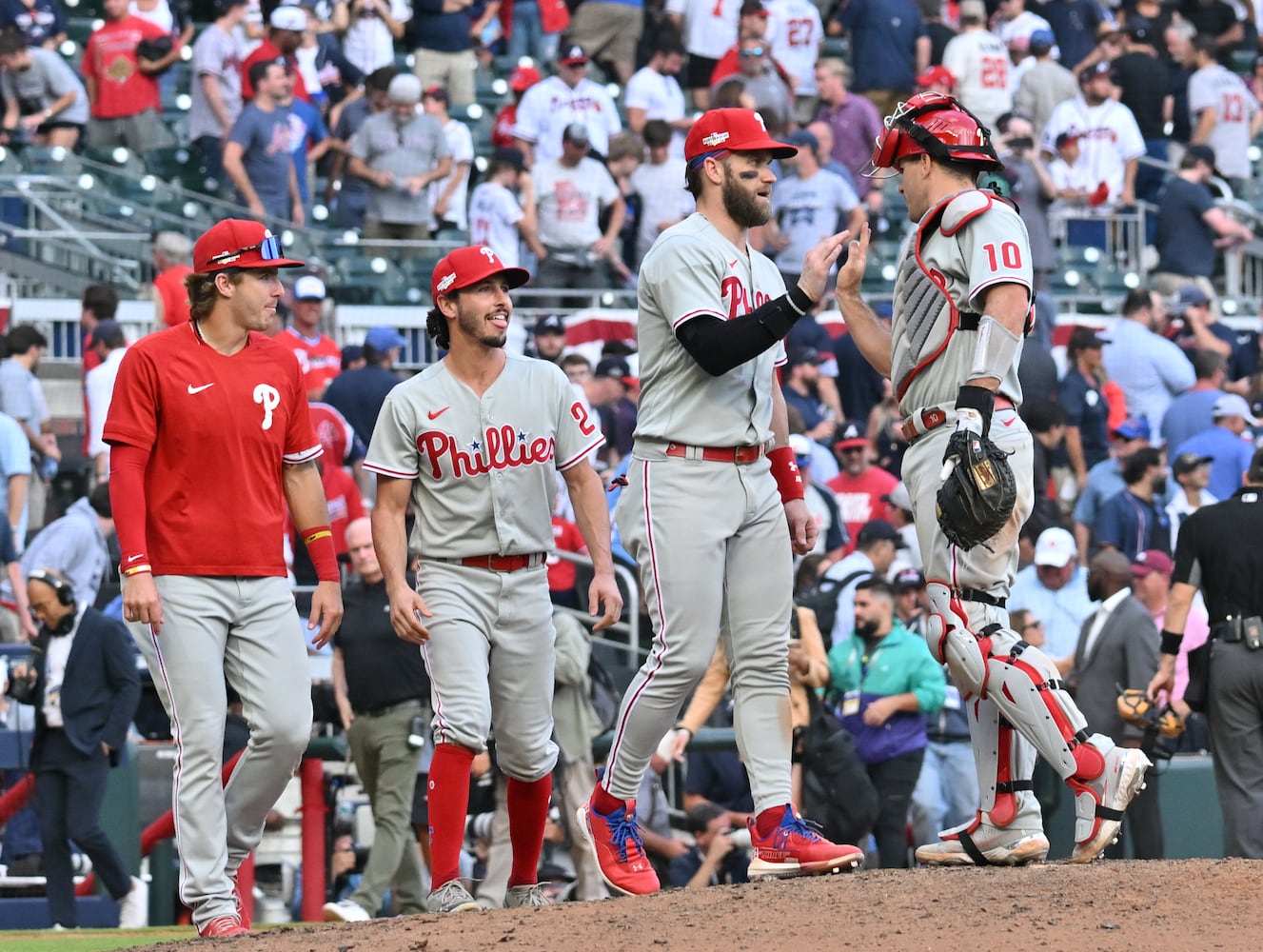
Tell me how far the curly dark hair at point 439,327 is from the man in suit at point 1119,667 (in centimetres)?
463

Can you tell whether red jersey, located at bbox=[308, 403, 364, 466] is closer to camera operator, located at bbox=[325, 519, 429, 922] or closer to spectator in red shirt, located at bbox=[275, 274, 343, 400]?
spectator in red shirt, located at bbox=[275, 274, 343, 400]

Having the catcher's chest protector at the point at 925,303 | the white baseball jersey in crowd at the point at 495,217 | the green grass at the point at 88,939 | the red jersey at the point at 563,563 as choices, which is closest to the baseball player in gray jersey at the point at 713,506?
the catcher's chest protector at the point at 925,303

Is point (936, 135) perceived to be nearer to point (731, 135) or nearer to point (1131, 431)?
point (731, 135)

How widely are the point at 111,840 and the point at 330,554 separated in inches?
159

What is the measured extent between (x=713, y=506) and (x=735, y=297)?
666 mm

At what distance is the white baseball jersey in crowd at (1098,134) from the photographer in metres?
18.0

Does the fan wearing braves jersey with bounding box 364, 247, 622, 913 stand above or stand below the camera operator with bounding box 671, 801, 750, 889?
above

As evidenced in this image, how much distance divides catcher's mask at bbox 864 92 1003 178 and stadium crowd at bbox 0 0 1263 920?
3.88 metres

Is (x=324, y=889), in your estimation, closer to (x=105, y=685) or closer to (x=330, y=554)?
(x=105, y=685)

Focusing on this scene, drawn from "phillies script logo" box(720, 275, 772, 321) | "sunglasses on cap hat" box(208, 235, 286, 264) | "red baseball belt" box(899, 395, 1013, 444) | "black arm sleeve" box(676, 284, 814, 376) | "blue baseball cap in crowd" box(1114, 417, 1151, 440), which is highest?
"sunglasses on cap hat" box(208, 235, 286, 264)

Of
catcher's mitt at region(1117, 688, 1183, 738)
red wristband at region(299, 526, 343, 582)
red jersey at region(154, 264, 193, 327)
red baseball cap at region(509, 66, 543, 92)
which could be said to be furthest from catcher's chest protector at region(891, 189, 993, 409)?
red baseball cap at region(509, 66, 543, 92)

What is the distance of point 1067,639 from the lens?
11.5 m

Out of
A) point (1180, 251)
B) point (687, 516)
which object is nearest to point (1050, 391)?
point (1180, 251)

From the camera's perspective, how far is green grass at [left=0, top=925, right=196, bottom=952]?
7.98 metres
